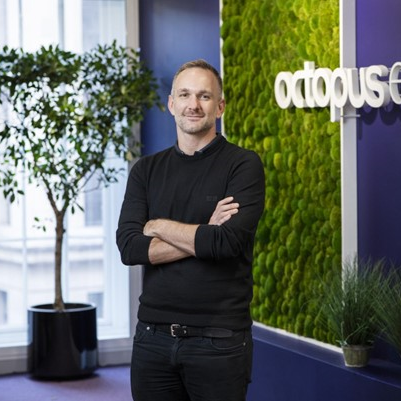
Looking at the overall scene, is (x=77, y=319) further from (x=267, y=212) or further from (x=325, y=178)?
(x=325, y=178)

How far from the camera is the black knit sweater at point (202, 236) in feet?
9.73

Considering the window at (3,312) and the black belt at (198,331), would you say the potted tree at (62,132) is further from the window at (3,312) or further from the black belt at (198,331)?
the black belt at (198,331)

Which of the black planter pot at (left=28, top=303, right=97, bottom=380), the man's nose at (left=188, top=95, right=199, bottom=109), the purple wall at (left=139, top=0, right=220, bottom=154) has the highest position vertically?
the purple wall at (left=139, top=0, right=220, bottom=154)

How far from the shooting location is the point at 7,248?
6367 millimetres

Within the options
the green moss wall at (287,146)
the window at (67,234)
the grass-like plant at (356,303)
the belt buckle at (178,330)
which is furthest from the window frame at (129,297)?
the belt buckle at (178,330)

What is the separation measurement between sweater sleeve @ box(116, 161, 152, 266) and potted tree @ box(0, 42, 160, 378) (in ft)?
8.86

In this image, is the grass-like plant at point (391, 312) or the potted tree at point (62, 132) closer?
the grass-like plant at point (391, 312)

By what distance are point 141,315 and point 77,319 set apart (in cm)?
306

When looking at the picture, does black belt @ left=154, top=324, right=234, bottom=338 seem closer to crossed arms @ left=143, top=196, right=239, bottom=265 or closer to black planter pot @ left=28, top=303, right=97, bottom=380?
crossed arms @ left=143, top=196, right=239, bottom=265

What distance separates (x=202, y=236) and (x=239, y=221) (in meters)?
0.14

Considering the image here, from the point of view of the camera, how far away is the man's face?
3072 mm

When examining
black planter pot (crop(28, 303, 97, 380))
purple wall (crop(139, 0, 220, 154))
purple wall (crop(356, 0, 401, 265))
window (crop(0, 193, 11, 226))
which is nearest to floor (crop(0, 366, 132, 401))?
black planter pot (crop(28, 303, 97, 380))

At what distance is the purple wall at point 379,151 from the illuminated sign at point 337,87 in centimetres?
7

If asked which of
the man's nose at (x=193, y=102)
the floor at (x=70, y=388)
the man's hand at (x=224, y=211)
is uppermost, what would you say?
the man's nose at (x=193, y=102)
